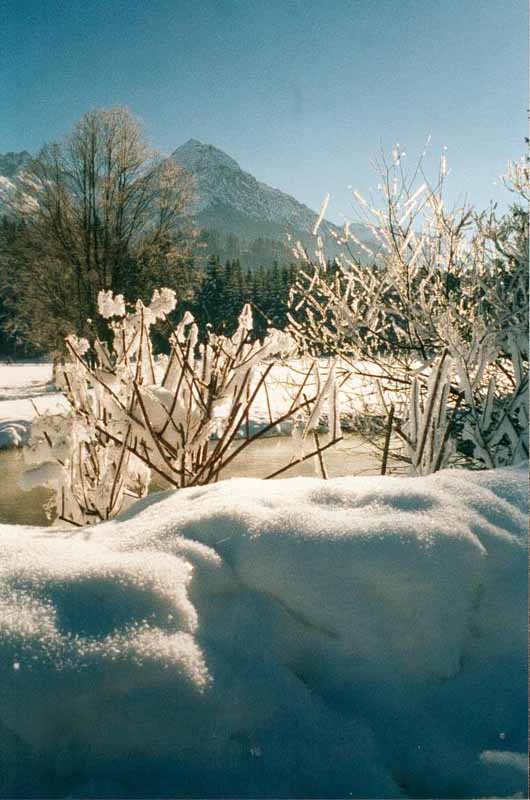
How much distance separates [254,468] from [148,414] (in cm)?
665

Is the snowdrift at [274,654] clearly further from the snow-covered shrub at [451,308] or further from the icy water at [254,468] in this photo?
the icy water at [254,468]

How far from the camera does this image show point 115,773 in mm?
Answer: 792

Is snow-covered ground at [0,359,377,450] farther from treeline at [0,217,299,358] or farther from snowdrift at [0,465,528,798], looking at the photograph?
snowdrift at [0,465,528,798]

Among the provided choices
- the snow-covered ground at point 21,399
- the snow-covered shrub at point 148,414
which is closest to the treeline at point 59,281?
the snow-covered ground at point 21,399

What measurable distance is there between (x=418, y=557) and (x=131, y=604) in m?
0.52

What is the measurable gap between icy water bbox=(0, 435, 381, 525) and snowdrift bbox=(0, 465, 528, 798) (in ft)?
16.9

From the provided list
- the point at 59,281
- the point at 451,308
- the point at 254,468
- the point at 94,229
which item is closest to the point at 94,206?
the point at 94,229

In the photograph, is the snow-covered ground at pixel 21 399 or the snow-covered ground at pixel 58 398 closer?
the snow-covered ground at pixel 58 398

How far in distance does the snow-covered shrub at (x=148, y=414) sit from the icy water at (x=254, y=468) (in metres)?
4.00

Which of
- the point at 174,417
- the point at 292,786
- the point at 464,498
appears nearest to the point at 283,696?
the point at 292,786

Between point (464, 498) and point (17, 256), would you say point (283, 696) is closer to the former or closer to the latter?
point (464, 498)

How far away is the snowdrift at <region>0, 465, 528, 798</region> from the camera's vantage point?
2.66 feet

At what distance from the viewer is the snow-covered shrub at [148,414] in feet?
7.13

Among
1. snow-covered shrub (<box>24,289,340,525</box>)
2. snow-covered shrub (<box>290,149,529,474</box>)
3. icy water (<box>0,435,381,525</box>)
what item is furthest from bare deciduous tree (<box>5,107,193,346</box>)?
snow-covered shrub (<box>24,289,340,525</box>)
